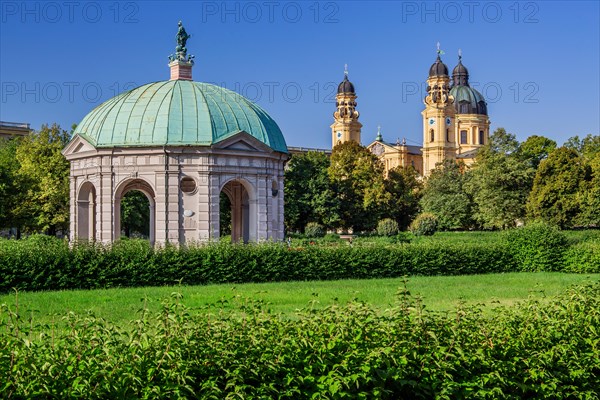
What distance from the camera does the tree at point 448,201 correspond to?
70000 millimetres

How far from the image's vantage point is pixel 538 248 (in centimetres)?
3372

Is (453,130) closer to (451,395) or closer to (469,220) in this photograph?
(469,220)

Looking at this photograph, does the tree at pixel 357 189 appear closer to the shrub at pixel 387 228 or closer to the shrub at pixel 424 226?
the shrub at pixel 387 228

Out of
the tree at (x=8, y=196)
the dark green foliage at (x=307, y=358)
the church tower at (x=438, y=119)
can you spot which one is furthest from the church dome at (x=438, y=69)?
the dark green foliage at (x=307, y=358)

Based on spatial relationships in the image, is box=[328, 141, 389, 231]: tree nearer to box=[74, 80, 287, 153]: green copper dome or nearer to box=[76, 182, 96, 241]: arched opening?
box=[74, 80, 287, 153]: green copper dome

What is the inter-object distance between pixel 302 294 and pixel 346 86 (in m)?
105

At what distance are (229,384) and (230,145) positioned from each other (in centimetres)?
2536

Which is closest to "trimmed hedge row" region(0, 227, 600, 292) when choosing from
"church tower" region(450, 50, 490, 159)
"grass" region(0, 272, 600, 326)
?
"grass" region(0, 272, 600, 326)

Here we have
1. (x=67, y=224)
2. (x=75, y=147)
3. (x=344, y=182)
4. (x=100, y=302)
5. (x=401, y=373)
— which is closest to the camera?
(x=401, y=373)

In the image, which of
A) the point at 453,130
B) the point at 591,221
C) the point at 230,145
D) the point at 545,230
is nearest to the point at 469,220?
the point at 591,221

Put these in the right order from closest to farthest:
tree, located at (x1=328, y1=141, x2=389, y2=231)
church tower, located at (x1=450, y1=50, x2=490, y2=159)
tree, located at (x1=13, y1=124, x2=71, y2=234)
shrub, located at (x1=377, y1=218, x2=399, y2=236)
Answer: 1. tree, located at (x1=13, y1=124, x2=71, y2=234)
2. shrub, located at (x1=377, y1=218, x2=399, y2=236)
3. tree, located at (x1=328, y1=141, x2=389, y2=231)
4. church tower, located at (x1=450, y1=50, x2=490, y2=159)

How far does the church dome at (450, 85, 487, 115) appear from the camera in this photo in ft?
420

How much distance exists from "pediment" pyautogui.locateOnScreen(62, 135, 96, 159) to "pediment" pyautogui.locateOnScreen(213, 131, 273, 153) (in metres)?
5.76

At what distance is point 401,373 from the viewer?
8.05 meters
